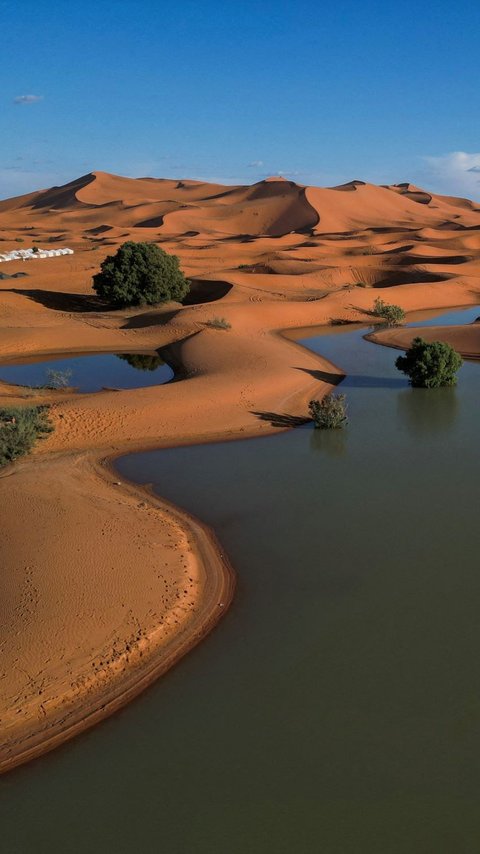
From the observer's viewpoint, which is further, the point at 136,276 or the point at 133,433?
the point at 136,276

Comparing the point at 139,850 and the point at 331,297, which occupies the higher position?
the point at 331,297

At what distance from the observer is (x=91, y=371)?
23750 mm

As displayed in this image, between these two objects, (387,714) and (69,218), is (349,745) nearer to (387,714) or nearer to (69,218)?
(387,714)

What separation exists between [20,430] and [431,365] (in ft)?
39.4

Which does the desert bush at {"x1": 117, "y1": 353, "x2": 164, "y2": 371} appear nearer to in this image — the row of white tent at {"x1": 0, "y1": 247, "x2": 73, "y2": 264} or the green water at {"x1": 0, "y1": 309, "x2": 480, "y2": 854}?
the green water at {"x1": 0, "y1": 309, "x2": 480, "y2": 854}

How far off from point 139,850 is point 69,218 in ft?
309

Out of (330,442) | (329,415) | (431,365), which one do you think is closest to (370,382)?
(431,365)

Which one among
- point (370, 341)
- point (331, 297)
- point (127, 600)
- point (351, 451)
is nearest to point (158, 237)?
point (331, 297)

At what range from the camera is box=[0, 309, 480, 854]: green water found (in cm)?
602

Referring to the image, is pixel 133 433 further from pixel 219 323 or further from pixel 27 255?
pixel 27 255

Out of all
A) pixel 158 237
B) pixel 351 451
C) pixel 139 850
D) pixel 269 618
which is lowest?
pixel 139 850

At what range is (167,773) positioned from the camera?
654cm

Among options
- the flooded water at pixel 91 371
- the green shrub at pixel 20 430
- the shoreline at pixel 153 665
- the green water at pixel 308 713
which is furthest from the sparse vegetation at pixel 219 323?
the shoreline at pixel 153 665

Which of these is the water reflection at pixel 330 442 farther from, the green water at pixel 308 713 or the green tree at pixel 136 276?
the green tree at pixel 136 276
